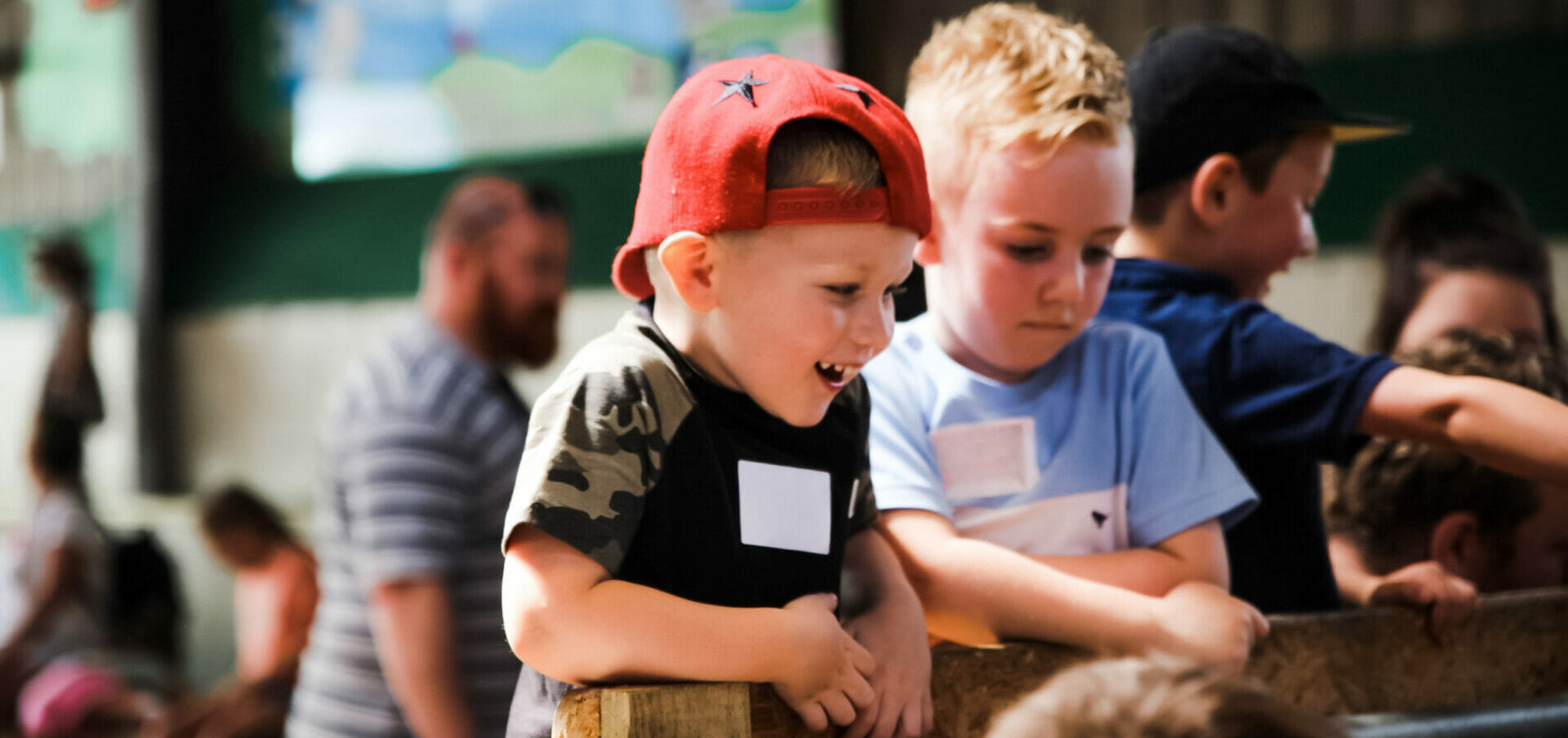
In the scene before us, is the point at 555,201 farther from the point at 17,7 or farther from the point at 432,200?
the point at 17,7

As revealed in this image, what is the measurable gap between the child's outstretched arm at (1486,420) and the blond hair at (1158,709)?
2.21 ft

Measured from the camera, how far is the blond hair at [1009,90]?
42.3 inches

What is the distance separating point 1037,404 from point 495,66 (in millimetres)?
4054

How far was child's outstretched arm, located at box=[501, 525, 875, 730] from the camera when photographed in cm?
78

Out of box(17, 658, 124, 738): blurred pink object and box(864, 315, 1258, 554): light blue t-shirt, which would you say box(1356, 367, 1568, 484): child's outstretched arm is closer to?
box(864, 315, 1258, 554): light blue t-shirt

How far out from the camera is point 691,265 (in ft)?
2.86

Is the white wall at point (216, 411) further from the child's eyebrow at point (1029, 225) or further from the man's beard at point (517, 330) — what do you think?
the child's eyebrow at point (1029, 225)

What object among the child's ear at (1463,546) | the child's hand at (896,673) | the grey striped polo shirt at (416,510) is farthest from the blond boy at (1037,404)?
the grey striped polo shirt at (416,510)

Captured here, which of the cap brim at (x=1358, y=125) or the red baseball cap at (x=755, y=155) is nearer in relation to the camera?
Answer: the red baseball cap at (x=755, y=155)

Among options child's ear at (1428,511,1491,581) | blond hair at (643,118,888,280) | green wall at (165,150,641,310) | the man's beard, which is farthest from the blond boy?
green wall at (165,150,641,310)

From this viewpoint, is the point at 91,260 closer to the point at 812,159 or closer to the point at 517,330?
the point at 517,330

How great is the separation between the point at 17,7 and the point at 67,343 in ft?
5.76

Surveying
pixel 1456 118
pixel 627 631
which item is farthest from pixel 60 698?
pixel 1456 118

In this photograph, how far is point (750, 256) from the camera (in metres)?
0.87
